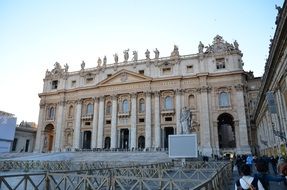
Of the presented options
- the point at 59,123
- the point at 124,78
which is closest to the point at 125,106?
the point at 124,78

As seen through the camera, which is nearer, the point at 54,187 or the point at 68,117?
the point at 54,187

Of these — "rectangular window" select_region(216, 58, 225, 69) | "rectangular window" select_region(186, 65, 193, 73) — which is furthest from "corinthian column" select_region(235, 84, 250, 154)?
"rectangular window" select_region(186, 65, 193, 73)

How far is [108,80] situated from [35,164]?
2609 cm

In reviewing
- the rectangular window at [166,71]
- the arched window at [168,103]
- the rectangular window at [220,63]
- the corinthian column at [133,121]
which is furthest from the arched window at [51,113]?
the rectangular window at [220,63]

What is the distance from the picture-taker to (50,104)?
51.7 metres

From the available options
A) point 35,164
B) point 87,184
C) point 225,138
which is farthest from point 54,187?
point 225,138

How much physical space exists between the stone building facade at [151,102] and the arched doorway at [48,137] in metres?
0.20

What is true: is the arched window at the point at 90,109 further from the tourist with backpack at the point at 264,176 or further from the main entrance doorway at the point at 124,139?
the tourist with backpack at the point at 264,176

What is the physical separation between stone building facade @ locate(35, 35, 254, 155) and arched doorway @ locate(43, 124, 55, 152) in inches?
8.0

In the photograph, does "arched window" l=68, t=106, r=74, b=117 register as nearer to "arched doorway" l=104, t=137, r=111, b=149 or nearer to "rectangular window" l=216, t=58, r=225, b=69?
"arched doorway" l=104, t=137, r=111, b=149

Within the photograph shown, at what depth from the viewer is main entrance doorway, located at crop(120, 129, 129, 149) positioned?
1740 inches

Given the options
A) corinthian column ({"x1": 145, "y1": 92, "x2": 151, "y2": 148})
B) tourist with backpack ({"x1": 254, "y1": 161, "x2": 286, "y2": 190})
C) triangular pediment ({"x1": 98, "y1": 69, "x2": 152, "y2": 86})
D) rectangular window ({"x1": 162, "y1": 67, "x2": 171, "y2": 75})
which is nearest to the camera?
tourist with backpack ({"x1": 254, "y1": 161, "x2": 286, "y2": 190})

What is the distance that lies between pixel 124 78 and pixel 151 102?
684cm

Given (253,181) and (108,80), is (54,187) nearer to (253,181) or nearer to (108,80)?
(253,181)
